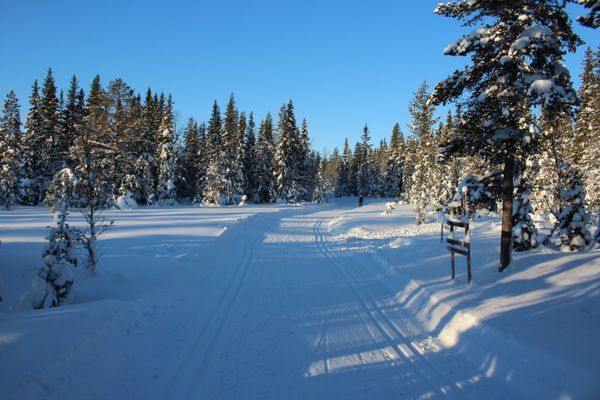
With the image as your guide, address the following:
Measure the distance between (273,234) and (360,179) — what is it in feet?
213

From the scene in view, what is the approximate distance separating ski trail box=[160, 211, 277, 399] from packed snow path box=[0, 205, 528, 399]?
0.02 m

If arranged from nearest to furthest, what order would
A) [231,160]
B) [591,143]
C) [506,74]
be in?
[506,74], [591,143], [231,160]

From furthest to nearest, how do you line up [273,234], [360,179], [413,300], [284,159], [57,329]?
[360,179] < [284,159] < [273,234] < [413,300] < [57,329]

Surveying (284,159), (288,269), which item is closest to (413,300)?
(288,269)

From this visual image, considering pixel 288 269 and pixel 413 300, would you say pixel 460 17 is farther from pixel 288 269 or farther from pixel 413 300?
pixel 288 269

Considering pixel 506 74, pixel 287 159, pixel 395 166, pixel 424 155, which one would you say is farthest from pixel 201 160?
pixel 506 74

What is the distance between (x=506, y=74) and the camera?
9.73 m

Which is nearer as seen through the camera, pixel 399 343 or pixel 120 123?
pixel 399 343

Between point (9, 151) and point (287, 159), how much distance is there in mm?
32955

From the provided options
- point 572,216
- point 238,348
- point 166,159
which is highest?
point 166,159

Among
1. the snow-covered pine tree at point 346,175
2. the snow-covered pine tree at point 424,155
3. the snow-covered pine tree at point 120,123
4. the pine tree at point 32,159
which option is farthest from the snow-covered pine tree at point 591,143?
the snow-covered pine tree at point 346,175

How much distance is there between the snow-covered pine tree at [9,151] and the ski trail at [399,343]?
127 ft

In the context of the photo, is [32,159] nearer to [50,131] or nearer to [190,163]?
[50,131]

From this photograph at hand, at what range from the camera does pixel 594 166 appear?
26.8 m
